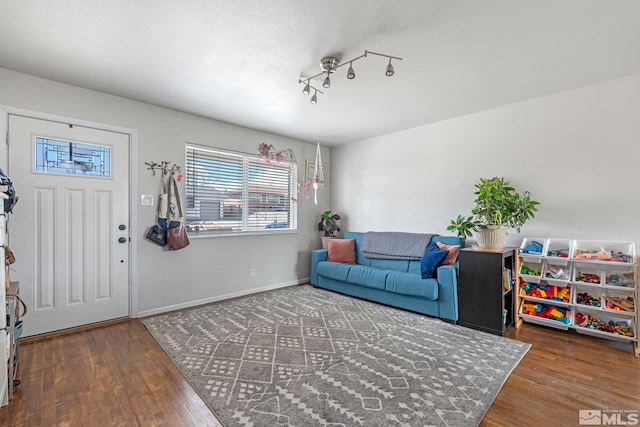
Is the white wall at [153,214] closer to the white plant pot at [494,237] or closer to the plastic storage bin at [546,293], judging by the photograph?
the white plant pot at [494,237]

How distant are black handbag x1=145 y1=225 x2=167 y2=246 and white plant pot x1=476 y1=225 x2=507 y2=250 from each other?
3.61m

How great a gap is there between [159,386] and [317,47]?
8.83 ft

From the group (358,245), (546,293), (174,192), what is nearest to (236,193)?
(174,192)

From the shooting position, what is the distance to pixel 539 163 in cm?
320

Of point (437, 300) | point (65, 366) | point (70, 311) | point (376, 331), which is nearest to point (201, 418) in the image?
point (65, 366)

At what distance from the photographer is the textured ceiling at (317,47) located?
5.94 ft

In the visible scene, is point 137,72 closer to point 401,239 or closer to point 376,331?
point 376,331

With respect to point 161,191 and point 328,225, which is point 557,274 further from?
point 161,191

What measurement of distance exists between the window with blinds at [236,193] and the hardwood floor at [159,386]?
1.72m

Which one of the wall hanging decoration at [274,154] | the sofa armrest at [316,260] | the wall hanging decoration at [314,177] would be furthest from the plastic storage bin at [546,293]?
the wall hanging decoration at [274,154]

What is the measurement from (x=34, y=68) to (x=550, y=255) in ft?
17.0

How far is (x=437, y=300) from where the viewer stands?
10.4 feet

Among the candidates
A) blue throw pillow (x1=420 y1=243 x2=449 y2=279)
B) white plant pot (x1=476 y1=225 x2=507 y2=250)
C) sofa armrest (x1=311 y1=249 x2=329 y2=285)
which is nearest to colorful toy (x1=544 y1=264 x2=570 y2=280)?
white plant pot (x1=476 y1=225 x2=507 y2=250)

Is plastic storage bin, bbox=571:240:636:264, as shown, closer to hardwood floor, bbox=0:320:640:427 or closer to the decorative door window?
hardwood floor, bbox=0:320:640:427
